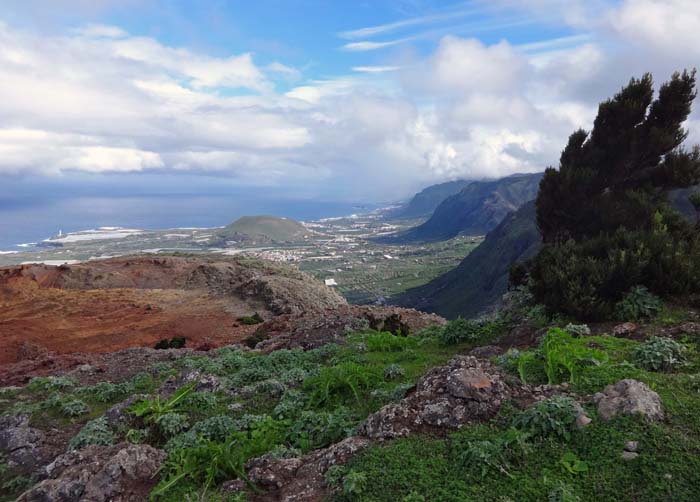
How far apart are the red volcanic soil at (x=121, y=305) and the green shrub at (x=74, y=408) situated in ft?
34.0

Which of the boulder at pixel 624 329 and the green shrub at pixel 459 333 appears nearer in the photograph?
the boulder at pixel 624 329

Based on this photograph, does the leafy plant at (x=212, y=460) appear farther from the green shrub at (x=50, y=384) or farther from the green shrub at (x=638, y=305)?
the green shrub at (x=638, y=305)

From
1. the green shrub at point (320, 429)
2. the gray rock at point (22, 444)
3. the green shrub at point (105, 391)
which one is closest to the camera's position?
the green shrub at point (320, 429)

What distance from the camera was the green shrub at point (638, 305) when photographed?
438 inches

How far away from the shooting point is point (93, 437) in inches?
323

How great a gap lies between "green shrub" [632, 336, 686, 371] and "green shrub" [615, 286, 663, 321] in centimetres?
353

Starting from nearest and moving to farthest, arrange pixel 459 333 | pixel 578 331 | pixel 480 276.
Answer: pixel 578 331 < pixel 459 333 < pixel 480 276

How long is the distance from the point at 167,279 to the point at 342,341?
37779mm

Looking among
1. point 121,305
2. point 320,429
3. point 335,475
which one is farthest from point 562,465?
point 121,305

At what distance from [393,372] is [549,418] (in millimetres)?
4389

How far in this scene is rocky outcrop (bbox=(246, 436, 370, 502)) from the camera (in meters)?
5.26

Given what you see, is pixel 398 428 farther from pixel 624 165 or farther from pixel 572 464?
pixel 624 165

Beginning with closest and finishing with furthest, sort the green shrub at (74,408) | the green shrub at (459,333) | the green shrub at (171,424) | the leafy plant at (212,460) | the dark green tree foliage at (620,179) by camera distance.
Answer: the leafy plant at (212,460) < the green shrub at (171,424) < the green shrub at (74,408) < the green shrub at (459,333) < the dark green tree foliage at (620,179)

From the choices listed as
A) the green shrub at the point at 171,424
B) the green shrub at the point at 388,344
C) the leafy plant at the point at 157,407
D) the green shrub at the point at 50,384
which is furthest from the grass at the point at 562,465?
the green shrub at the point at 50,384
